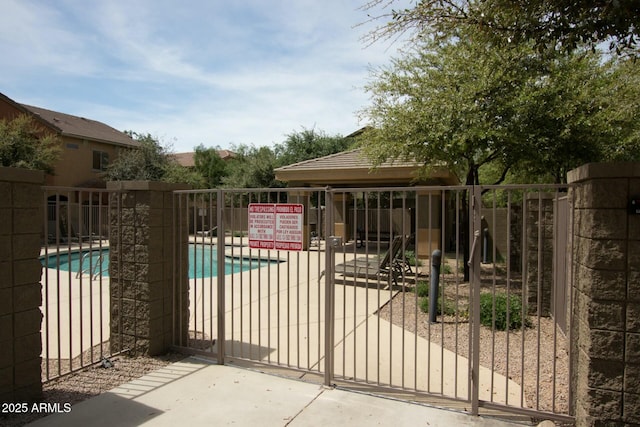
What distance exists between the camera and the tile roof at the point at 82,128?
25562 millimetres

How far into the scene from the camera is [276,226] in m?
4.63

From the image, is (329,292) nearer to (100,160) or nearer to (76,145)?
(76,145)

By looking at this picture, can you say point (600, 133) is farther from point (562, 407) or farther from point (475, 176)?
point (562, 407)

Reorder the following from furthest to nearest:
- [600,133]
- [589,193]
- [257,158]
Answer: [257,158]
[600,133]
[589,193]

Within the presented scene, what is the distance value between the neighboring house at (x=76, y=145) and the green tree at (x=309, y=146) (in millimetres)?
11033

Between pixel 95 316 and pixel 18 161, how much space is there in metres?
17.3

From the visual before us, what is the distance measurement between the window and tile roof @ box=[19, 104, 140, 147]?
906 millimetres

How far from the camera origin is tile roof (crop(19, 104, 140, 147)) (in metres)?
25.6

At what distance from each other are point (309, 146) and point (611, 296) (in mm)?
31197

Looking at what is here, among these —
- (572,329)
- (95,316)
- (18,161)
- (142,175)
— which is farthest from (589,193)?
(142,175)

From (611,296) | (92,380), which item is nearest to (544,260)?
(611,296)

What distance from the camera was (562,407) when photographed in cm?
387

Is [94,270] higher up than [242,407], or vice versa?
[94,270]

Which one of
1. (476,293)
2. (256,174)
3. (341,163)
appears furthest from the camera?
(256,174)
